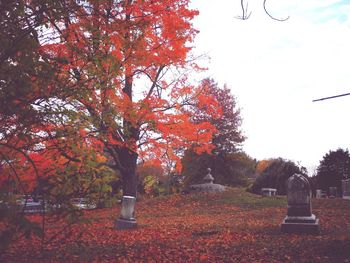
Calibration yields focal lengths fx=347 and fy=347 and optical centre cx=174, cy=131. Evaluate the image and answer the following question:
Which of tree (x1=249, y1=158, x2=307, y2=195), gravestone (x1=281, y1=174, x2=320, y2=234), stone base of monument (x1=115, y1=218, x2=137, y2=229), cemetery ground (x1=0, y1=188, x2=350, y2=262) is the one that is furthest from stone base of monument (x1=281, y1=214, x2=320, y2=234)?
tree (x1=249, y1=158, x2=307, y2=195)

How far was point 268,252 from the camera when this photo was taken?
7.88 meters

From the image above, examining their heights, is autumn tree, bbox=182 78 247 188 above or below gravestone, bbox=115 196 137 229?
above

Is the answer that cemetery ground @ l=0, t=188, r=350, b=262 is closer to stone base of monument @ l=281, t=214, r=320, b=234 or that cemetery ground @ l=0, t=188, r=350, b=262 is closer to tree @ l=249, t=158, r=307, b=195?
stone base of monument @ l=281, t=214, r=320, b=234

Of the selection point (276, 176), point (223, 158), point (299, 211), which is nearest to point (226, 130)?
point (223, 158)

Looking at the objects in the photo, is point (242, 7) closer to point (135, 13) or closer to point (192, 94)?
point (135, 13)

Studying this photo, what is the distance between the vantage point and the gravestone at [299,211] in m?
10.5

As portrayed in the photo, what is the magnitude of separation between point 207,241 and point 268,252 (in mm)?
2095

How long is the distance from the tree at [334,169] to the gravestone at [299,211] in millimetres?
25741

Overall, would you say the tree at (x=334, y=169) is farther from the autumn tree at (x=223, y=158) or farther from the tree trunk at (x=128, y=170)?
the tree trunk at (x=128, y=170)

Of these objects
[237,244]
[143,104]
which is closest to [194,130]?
[143,104]

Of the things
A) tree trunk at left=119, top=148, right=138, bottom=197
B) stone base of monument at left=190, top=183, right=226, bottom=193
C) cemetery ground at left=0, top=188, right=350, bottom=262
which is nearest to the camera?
cemetery ground at left=0, top=188, right=350, bottom=262

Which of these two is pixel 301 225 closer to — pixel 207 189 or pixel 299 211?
pixel 299 211

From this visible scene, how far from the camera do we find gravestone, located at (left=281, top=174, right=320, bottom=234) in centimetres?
1046

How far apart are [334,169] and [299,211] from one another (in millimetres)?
26732
